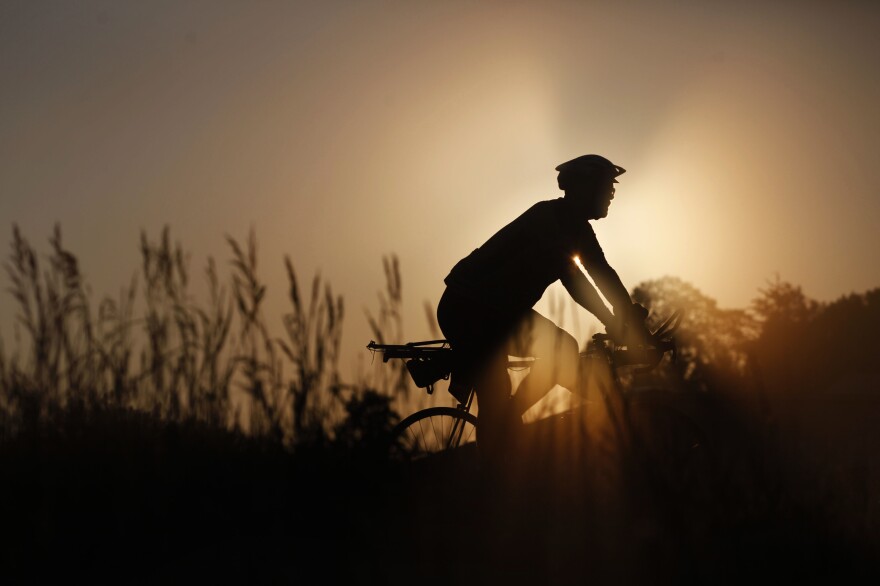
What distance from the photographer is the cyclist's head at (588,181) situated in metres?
5.54

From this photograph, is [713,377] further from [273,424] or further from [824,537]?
[273,424]

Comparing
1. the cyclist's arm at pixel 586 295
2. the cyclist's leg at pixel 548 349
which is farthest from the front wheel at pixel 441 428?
the cyclist's arm at pixel 586 295

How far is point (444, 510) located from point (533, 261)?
1.57 meters

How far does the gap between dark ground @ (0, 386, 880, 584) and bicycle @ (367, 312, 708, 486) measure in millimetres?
49

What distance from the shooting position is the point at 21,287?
634 centimetres

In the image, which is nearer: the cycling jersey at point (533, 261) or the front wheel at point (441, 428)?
the cycling jersey at point (533, 261)

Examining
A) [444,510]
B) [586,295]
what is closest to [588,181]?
[586,295]

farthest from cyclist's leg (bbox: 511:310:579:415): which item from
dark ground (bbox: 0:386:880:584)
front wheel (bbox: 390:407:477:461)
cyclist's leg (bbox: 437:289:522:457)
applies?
front wheel (bbox: 390:407:477:461)

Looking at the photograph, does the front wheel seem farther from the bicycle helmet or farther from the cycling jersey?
the bicycle helmet

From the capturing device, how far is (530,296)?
222 inches

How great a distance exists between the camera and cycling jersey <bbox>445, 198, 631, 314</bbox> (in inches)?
216

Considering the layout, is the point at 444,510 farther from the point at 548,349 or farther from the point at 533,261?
→ the point at 533,261

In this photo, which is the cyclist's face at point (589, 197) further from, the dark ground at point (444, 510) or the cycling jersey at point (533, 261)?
the dark ground at point (444, 510)

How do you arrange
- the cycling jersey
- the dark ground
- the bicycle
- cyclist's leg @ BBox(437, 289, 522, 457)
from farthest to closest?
1. cyclist's leg @ BBox(437, 289, 522, 457)
2. the cycling jersey
3. the bicycle
4. the dark ground
